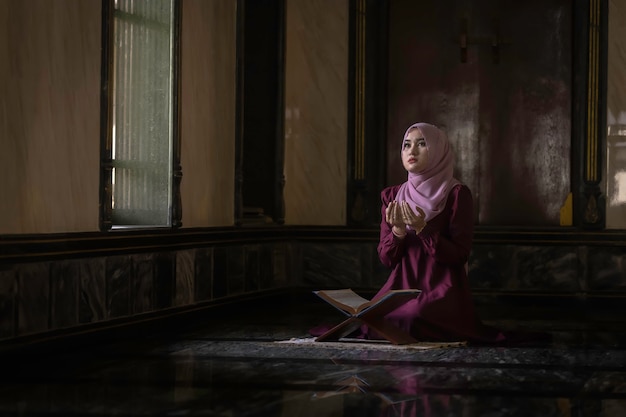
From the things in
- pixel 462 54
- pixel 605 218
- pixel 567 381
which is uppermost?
pixel 462 54

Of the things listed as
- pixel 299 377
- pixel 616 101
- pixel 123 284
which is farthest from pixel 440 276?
pixel 616 101

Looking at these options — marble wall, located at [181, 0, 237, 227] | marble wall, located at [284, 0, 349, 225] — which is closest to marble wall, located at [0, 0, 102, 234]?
marble wall, located at [181, 0, 237, 227]

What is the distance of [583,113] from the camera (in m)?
7.80

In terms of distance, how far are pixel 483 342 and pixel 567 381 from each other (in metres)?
1.09

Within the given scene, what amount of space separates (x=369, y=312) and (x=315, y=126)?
3151 millimetres

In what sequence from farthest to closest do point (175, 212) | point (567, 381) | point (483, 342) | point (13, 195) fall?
point (175, 212)
point (483, 342)
point (13, 195)
point (567, 381)

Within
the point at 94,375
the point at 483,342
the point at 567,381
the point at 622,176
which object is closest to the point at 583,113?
the point at 622,176

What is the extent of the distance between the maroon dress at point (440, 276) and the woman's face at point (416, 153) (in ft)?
0.76

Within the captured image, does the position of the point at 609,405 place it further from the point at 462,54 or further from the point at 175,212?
the point at 462,54

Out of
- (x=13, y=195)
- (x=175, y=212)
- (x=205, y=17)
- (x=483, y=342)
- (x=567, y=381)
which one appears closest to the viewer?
(x=567, y=381)

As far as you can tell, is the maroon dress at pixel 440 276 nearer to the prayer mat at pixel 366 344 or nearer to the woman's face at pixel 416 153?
the prayer mat at pixel 366 344

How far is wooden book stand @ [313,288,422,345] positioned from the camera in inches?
200

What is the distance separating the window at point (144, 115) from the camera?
593 centimetres

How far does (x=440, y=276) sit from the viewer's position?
5531 mm
